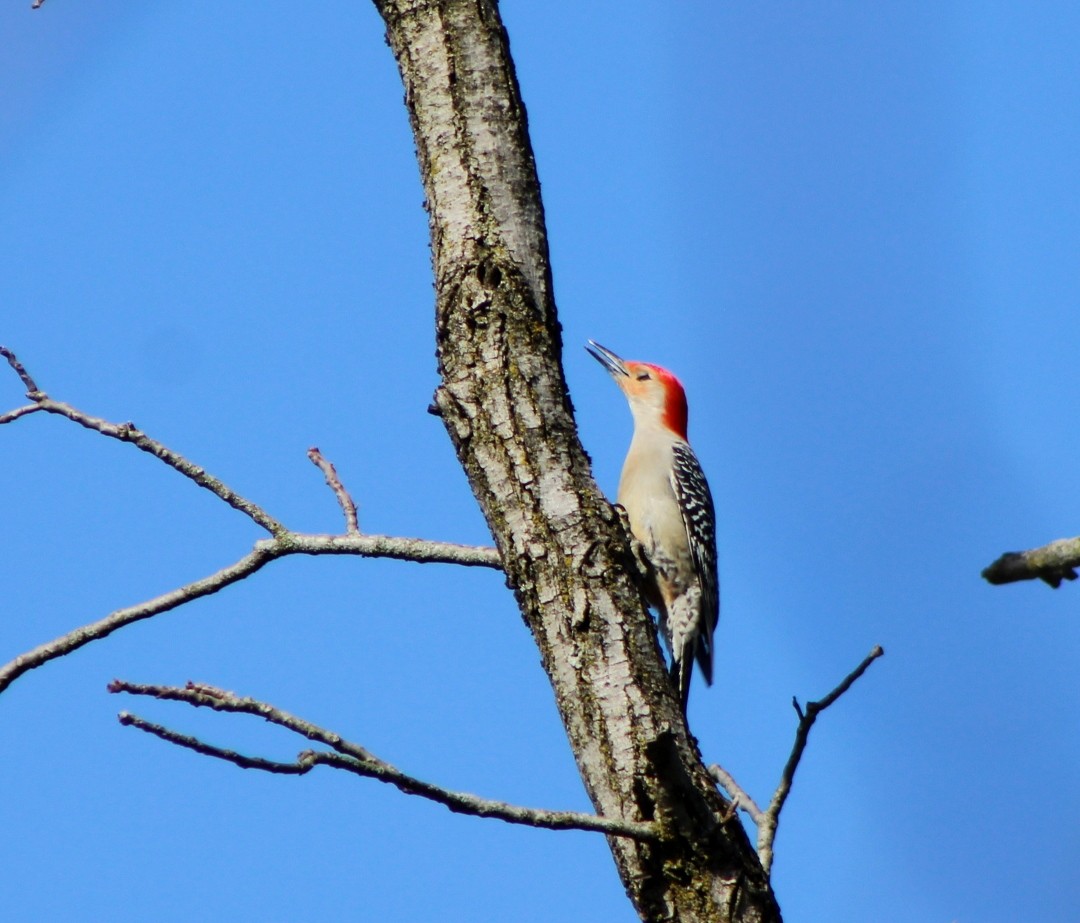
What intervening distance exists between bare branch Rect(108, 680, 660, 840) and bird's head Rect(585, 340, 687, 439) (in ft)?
20.3

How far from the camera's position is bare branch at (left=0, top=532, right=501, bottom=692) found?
343 centimetres

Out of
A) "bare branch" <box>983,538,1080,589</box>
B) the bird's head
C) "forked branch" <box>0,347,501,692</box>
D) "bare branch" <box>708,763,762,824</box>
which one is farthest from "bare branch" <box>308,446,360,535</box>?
the bird's head

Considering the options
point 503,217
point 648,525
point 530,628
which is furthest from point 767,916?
point 648,525

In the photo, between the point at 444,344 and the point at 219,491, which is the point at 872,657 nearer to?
the point at 444,344

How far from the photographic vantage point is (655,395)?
8875 millimetres

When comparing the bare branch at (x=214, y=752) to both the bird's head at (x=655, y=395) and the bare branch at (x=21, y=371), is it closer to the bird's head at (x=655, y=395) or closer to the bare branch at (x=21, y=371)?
the bare branch at (x=21, y=371)

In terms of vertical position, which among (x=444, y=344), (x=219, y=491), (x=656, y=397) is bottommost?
(x=219, y=491)

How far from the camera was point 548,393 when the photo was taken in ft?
12.1

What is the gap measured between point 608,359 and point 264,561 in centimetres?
566

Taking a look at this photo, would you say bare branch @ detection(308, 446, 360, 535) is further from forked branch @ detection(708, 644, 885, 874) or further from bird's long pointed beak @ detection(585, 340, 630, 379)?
bird's long pointed beak @ detection(585, 340, 630, 379)

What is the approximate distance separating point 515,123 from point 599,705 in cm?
179

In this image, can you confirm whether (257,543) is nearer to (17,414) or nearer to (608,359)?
(17,414)

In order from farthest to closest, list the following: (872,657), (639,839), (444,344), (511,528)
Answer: (444,344) < (511,528) < (872,657) < (639,839)

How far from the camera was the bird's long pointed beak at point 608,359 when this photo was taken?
914 centimetres
